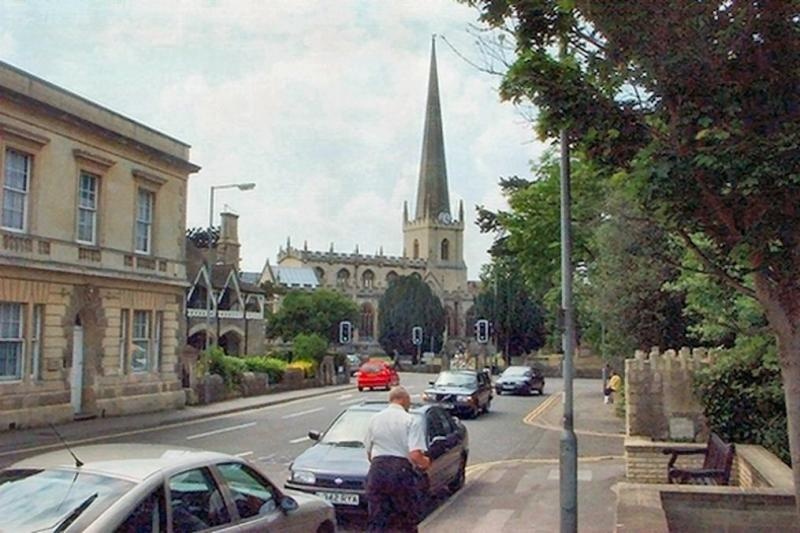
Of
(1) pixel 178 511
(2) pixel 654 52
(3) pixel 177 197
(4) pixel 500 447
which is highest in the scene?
(3) pixel 177 197

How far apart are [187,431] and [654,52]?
19692 mm

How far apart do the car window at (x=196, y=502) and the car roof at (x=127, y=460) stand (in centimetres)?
9

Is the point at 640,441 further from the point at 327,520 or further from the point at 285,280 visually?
the point at 285,280

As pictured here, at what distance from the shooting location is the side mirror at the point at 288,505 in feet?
24.2

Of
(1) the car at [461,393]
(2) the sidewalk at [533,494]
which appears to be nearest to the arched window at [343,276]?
(1) the car at [461,393]

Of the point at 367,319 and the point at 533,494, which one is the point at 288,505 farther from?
the point at 367,319

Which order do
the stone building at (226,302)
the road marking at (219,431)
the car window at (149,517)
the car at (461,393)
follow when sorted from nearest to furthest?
the car window at (149,517)
the road marking at (219,431)
the car at (461,393)
the stone building at (226,302)

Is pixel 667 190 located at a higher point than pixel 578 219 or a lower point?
lower

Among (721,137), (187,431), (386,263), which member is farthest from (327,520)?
(386,263)

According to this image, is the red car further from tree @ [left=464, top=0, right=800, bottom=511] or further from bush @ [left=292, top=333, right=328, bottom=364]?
tree @ [left=464, top=0, right=800, bottom=511]

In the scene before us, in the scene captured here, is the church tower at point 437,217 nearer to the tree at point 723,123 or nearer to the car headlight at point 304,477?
the car headlight at point 304,477

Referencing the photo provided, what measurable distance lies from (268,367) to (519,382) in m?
12.6

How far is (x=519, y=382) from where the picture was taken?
43.6 metres

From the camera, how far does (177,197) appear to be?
32312 millimetres
